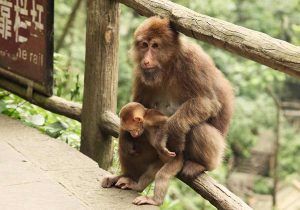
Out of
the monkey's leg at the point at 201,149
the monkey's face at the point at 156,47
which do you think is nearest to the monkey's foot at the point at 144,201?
the monkey's leg at the point at 201,149

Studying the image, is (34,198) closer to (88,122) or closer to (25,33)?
(88,122)

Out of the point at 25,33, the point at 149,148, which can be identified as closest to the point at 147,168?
the point at 149,148

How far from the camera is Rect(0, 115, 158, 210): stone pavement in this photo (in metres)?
3.10

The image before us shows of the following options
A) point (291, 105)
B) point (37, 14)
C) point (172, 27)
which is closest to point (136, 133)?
point (172, 27)

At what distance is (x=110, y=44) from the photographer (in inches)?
167

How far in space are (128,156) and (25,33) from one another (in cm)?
163

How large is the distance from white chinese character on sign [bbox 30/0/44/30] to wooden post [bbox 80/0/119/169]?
39cm

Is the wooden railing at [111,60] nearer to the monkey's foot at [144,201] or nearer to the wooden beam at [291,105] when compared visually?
the monkey's foot at [144,201]

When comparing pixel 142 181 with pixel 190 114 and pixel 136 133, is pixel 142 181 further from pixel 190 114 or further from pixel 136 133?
pixel 190 114

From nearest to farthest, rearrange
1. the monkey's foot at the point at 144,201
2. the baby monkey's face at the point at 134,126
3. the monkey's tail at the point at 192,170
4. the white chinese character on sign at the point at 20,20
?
the monkey's foot at the point at 144,201
the baby monkey's face at the point at 134,126
the monkey's tail at the point at 192,170
the white chinese character on sign at the point at 20,20

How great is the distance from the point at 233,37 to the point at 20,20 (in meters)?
2.17

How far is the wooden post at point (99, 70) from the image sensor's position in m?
4.20

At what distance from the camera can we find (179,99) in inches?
139

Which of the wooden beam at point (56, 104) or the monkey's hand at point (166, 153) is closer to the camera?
the monkey's hand at point (166, 153)
